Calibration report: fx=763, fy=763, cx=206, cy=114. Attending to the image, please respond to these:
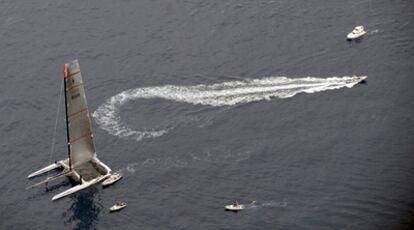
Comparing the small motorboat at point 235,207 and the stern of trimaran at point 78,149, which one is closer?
the small motorboat at point 235,207

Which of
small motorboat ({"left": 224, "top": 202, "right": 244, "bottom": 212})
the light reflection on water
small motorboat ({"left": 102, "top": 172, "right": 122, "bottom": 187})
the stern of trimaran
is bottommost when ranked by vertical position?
small motorboat ({"left": 224, "top": 202, "right": 244, "bottom": 212})

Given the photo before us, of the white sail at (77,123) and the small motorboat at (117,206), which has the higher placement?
the white sail at (77,123)

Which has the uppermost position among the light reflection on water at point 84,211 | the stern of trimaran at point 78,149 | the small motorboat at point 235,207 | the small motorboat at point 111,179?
the stern of trimaran at point 78,149

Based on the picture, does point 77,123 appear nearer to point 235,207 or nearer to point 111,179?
point 111,179

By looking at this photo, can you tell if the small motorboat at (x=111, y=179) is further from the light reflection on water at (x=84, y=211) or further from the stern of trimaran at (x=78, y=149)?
the light reflection on water at (x=84, y=211)

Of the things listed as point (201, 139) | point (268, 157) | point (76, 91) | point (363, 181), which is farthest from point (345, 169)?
point (76, 91)

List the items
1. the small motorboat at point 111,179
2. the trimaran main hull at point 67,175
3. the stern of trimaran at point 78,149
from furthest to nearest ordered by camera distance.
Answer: the stern of trimaran at point 78,149 < the small motorboat at point 111,179 < the trimaran main hull at point 67,175

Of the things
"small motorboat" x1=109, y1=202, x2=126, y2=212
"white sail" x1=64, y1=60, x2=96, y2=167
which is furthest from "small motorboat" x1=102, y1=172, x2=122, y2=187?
"white sail" x1=64, y1=60, x2=96, y2=167

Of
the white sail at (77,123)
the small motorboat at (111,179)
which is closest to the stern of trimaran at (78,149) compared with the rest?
the white sail at (77,123)

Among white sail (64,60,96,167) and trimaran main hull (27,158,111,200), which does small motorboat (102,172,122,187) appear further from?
white sail (64,60,96,167)
